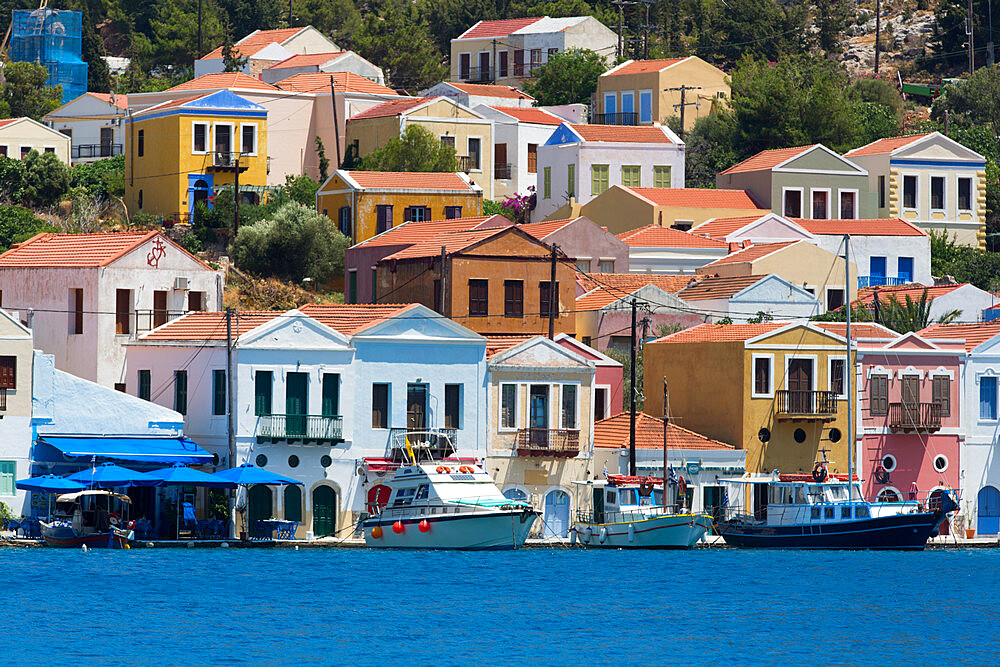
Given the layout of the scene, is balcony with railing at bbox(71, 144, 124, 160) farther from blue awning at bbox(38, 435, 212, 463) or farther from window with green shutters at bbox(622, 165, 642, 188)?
blue awning at bbox(38, 435, 212, 463)

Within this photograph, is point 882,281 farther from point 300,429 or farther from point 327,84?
point 300,429

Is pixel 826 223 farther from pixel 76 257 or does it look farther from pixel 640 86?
pixel 76 257

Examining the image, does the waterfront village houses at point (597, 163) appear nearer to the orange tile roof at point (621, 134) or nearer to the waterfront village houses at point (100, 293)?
the orange tile roof at point (621, 134)

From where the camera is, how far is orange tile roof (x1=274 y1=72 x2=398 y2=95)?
98875mm

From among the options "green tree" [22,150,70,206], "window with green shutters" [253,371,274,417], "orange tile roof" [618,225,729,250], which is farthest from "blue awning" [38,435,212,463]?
"green tree" [22,150,70,206]

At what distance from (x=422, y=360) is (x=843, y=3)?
3388 inches

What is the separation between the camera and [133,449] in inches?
2296

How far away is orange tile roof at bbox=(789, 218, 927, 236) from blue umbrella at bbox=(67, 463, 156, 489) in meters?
41.3

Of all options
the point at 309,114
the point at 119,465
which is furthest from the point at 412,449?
the point at 309,114

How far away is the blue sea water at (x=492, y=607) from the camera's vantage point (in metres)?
41.6

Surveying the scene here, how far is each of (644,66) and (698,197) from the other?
20.4m

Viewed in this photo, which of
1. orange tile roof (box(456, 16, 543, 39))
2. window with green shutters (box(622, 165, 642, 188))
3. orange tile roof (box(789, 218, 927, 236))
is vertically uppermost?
orange tile roof (box(456, 16, 543, 39))

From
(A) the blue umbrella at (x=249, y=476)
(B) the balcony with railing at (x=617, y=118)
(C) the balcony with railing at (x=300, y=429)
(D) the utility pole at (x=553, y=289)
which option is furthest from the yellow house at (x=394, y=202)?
(A) the blue umbrella at (x=249, y=476)

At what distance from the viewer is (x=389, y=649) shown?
4169 cm
